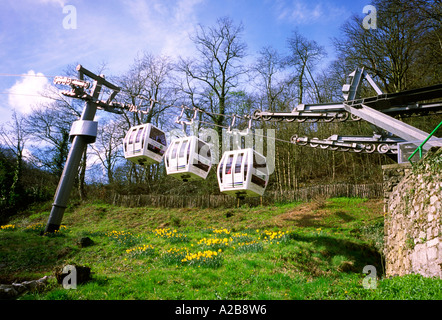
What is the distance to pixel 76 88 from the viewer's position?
16.2m

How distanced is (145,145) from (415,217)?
8159 mm

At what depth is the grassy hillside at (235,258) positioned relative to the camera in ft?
23.5

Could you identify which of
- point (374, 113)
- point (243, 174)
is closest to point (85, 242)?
point (243, 174)

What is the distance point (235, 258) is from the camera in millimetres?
9648

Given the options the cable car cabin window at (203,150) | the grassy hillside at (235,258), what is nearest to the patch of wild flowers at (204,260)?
the grassy hillside at (235,258)

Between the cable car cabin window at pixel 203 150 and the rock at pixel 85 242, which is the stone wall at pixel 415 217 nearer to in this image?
the cable car cabin window at pixel 203 150

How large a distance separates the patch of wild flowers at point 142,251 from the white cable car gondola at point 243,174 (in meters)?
3.43

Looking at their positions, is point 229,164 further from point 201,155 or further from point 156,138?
point 156,138

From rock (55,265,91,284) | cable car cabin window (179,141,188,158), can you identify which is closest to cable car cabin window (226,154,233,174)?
cable car cabin window (179,141,188,158)

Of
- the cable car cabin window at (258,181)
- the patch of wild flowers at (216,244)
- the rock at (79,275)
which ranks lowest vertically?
the rock at (79,275)

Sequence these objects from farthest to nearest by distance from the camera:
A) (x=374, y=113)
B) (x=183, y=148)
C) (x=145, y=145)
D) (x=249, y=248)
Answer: (x=145, y=145) < (x=183, y=148) < (x=374, y=113) < (x=249, y=248)

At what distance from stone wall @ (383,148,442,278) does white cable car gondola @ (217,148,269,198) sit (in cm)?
388

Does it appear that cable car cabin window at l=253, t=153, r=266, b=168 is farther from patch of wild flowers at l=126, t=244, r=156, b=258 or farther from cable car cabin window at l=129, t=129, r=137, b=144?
patch of wild flowers at l=126, t=244, r=156, b=258

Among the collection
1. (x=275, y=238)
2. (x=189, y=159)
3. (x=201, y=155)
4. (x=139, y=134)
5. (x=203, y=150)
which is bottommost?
(x=275, y=238)
